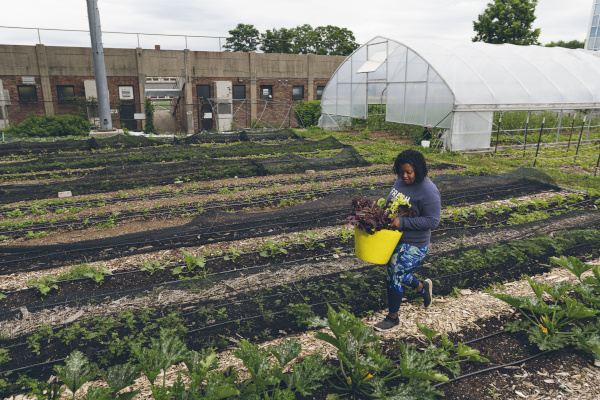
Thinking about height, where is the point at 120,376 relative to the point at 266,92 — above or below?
below

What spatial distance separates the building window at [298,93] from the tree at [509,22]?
14417 millimetres

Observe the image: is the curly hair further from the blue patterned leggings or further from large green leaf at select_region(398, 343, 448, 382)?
large green leaf at select_region(398, 343, 448, 382)

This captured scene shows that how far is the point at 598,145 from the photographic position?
50.8ft

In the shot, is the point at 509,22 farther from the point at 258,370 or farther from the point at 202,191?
the point at 258,370

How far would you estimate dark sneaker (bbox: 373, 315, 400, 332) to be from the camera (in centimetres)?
390

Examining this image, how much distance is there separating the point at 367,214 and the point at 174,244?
12.4ft

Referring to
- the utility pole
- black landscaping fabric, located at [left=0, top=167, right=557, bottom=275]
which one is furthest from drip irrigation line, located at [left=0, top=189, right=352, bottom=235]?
the utility pole

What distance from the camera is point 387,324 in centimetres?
392

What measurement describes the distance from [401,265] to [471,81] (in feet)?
42.1

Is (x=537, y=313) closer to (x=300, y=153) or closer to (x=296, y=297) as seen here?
(x=296, y=297)

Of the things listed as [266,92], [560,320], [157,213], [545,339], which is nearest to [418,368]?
[545,339]

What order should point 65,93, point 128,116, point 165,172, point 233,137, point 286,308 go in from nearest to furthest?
point 286,308 → point 165,172 → point 233,137 → point 65,93 → point 128,116

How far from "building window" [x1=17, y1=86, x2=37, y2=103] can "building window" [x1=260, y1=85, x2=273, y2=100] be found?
42.4 feet

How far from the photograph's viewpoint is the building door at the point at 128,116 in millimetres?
23859
